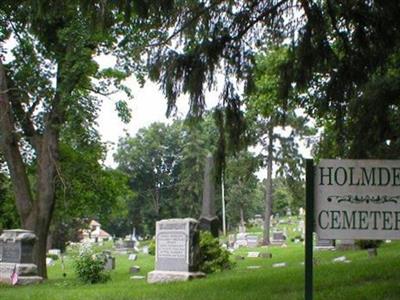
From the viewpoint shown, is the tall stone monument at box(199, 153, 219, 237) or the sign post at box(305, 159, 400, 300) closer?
the sign post at box(305, 159, 400, 300)

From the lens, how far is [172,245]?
1486cm

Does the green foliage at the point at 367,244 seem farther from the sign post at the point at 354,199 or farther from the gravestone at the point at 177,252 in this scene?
the sign post at the point at 354,199

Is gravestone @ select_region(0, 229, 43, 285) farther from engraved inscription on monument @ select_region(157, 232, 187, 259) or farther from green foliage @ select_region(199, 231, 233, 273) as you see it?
green foliage @ select_region(199, 231, 233, 273)

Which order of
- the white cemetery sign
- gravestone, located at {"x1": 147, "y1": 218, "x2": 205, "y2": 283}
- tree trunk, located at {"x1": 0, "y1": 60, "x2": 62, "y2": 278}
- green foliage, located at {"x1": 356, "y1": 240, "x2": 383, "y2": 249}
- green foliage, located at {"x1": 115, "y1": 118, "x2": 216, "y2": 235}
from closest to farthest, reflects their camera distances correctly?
the white cemetery sign, gravestone, located at {"x1": 147, "y1": 218, "x2": 205, "y2": 283}, tree trunk, located at {"x1": 0, "y1": 60, "x2": 62, "y2": 278}, green foliage, located at {"x1": 356, "y1": 240, "x2": 383, "y2": 249}, green foliage, located at {"x1": 115, "y1": 118, "x2": 216, "y2": 235}

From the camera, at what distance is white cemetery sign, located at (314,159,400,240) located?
15.5 feet

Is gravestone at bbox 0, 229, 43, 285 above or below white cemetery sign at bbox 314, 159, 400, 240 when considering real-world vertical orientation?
below

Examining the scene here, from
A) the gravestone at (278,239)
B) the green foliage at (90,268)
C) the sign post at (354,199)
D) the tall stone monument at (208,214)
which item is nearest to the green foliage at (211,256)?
the green foliage at (90,268)

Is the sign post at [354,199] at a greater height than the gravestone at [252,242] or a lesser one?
greater

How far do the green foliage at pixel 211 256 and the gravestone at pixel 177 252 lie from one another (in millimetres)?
1968

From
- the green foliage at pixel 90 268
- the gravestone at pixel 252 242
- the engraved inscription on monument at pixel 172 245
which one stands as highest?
the engraved inscription on monument at pixel 172 245

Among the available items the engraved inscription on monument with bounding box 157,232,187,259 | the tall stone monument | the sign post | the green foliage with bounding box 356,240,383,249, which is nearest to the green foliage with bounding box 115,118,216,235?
the tall stone monument

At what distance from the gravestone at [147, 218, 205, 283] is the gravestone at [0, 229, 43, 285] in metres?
3.86

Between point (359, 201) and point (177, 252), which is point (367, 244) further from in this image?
point (359, 201)

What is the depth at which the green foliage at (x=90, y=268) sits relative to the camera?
625 inches
